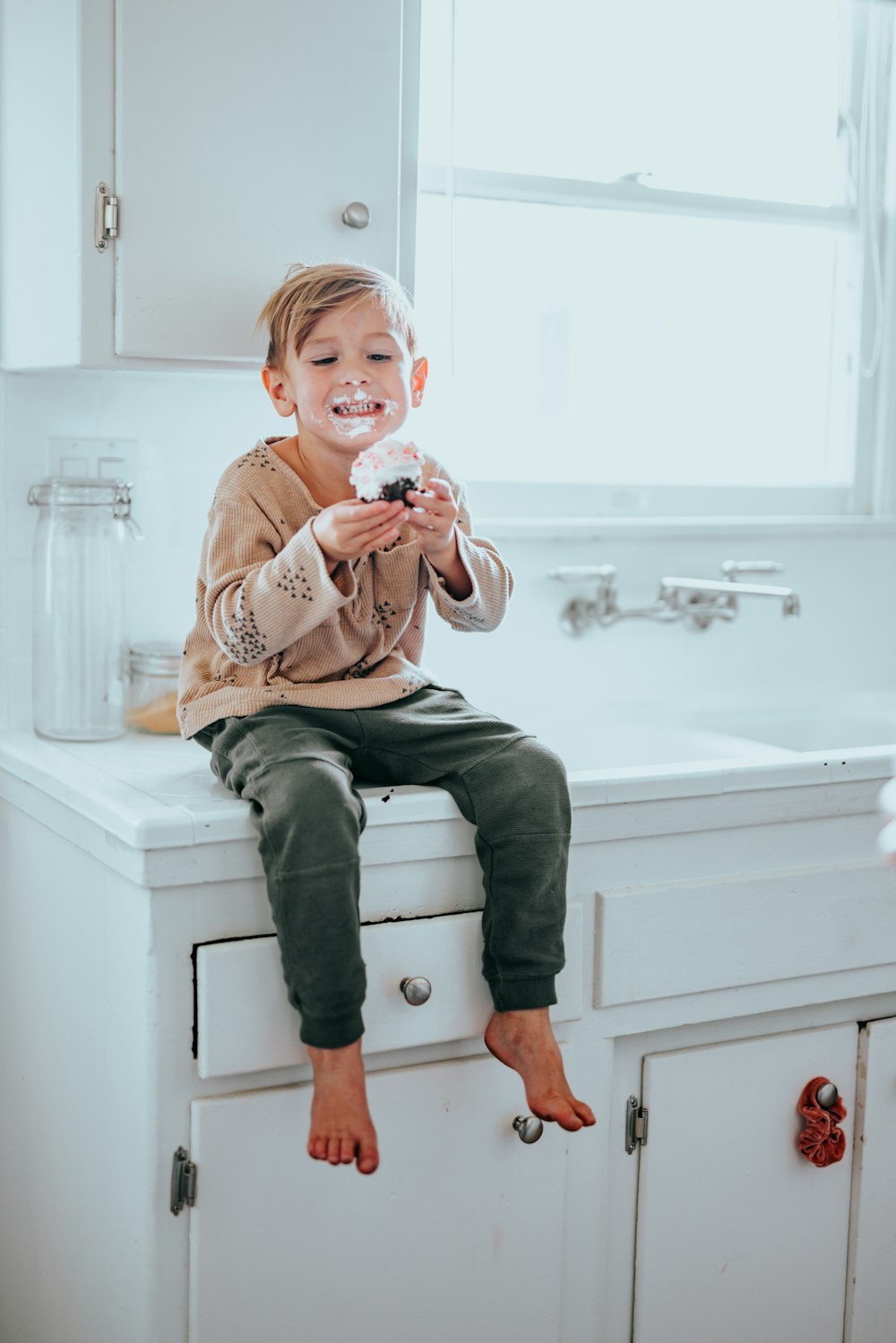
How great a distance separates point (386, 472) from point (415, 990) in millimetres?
501

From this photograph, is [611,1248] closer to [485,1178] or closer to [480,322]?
[485,1178]

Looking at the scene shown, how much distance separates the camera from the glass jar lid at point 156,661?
178 cm

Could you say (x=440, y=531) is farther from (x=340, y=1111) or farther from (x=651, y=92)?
(x=651, y=92)

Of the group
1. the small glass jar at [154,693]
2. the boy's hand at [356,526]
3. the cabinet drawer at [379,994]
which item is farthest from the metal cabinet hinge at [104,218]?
the cabinet drawer at [379,994]

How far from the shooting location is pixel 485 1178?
4.85 ft

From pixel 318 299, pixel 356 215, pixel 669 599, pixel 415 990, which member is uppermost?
pixel 356 215

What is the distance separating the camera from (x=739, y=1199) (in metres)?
1.64

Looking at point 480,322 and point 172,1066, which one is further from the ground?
point 480,322

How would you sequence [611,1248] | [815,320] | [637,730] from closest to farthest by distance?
[611,1248] → [637,730] → [815,320]

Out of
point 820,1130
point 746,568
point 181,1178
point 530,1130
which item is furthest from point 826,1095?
point 746,568

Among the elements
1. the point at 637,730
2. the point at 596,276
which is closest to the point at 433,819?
the point at 637,730

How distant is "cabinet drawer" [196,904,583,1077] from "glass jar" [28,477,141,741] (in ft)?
1.70

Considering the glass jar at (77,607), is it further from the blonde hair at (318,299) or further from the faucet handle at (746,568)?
the faucet handle at (746,568)

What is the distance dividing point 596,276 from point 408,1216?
4.66ft
